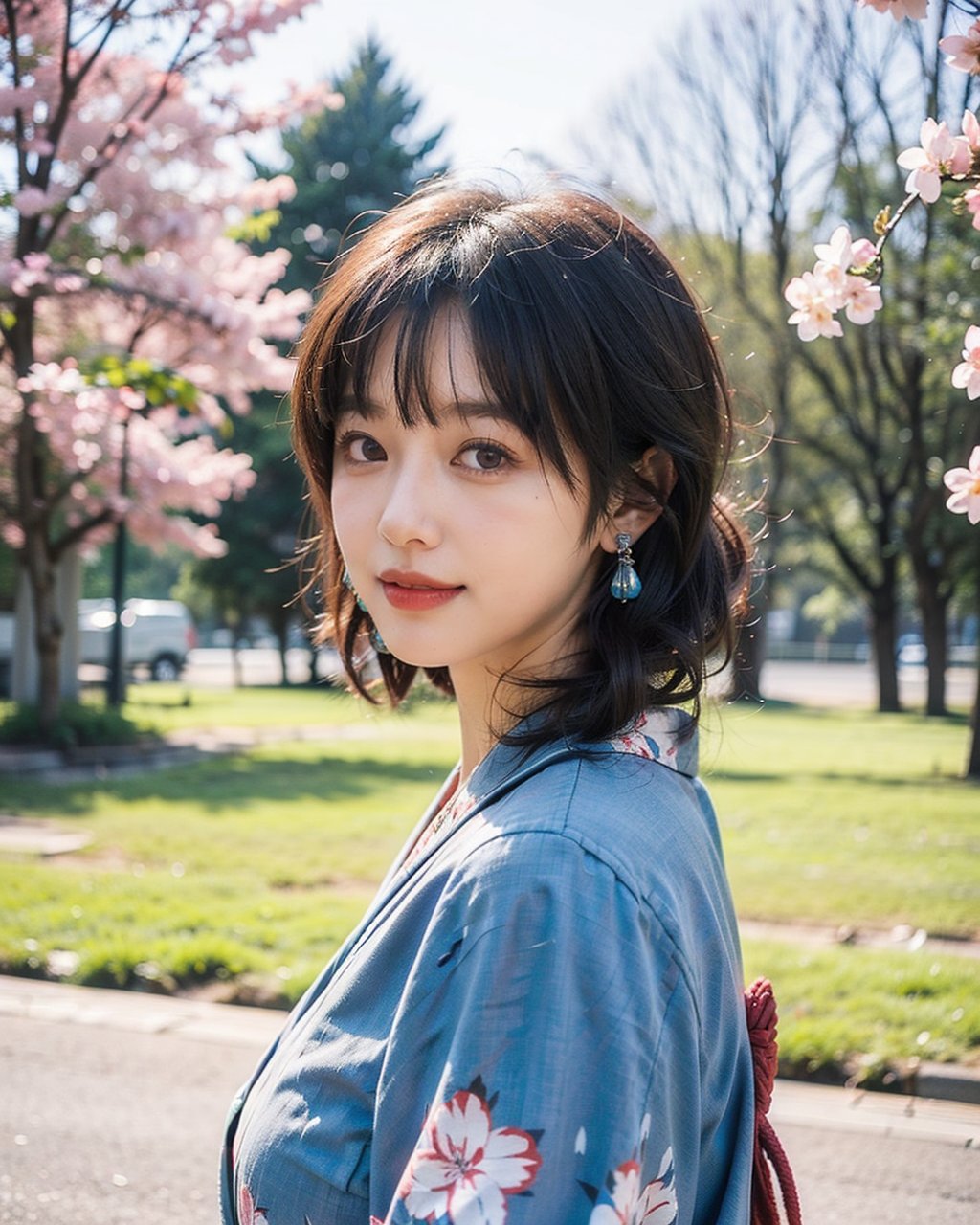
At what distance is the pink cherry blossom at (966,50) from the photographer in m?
1.34

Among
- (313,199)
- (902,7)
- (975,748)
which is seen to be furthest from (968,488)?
(313,199)

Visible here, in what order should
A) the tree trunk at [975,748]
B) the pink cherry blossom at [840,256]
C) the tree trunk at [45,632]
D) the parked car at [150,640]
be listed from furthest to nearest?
the parked car at [150,640], the tree trunk at [975,748], the tree trunk at [45,632], the pink cherry blossom at [840,256]

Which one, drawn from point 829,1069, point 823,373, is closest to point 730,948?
point 829,1069

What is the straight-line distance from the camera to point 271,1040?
13.1ft

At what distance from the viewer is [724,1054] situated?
1.31 m

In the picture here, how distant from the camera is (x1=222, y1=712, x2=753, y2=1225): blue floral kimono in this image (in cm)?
99

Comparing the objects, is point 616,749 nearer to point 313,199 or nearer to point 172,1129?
point 172,1129

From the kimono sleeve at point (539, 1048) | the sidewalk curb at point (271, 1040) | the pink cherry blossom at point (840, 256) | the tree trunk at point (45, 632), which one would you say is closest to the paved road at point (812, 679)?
the tree trunk at point (45, 632)

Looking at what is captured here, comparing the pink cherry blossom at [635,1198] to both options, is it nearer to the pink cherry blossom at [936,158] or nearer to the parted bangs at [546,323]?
the parted bangs at [546,323]

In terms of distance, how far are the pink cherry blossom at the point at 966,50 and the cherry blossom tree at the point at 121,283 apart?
6.40 m

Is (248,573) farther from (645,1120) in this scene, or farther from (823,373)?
(645,1120)

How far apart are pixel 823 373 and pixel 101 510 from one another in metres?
14.1

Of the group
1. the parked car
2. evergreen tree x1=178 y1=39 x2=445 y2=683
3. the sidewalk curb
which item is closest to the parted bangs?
the sidewalk curb

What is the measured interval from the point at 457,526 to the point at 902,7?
29.4 inches
